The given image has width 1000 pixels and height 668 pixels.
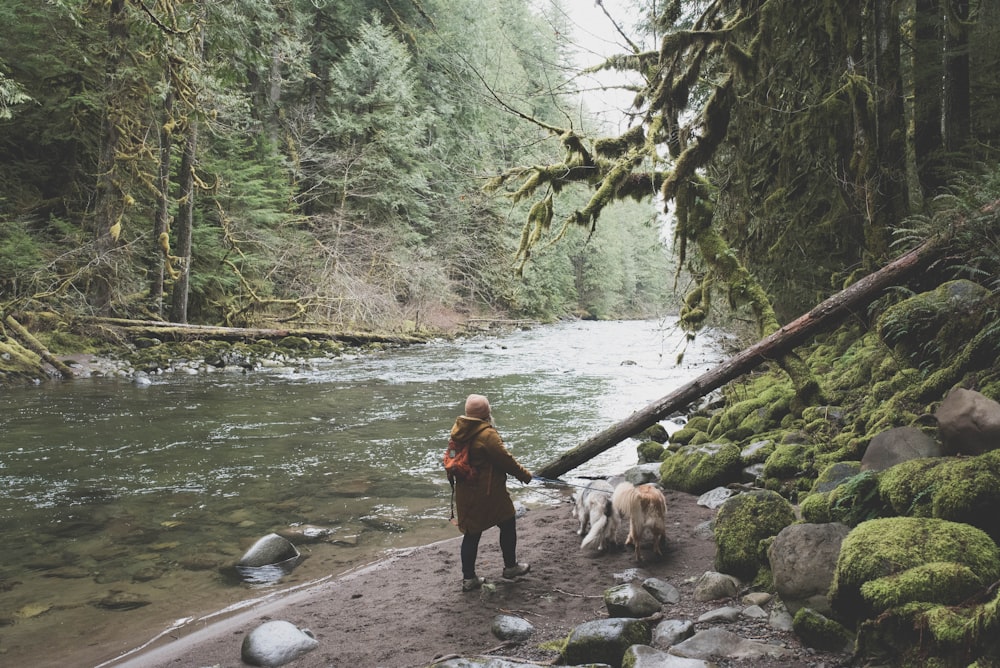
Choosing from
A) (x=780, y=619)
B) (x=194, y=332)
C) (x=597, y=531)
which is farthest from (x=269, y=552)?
(x=194, y=332)

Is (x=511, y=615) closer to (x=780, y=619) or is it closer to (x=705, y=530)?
(x=780, y=619)

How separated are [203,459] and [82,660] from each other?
4.84 m

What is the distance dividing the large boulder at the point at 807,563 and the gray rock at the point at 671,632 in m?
0.59

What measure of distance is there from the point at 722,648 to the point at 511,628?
55.6 inches

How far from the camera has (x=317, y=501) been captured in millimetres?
7211

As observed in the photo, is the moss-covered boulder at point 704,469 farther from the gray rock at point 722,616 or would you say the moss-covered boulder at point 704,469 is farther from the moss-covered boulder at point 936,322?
the gray rock at point 722,616

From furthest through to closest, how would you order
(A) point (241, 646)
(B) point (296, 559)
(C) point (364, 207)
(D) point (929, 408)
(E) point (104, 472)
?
1. (C) point (364, 207)
2. (E) point (104, 472)
3. (B) point (296, 559)
4. (D) point (929, 408)
5. (A) point (241, 646)

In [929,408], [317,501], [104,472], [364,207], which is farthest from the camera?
[364,207]

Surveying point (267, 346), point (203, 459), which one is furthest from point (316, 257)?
point (203, 459)

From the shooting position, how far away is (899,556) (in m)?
2.95

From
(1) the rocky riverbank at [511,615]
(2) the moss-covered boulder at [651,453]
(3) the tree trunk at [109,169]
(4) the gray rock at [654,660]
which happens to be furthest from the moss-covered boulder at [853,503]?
(3) the tree trunk at [109,169]

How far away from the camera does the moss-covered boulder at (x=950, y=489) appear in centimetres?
313

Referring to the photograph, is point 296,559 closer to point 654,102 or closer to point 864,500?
point 864,500

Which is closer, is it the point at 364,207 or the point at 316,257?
the point at 316,257
